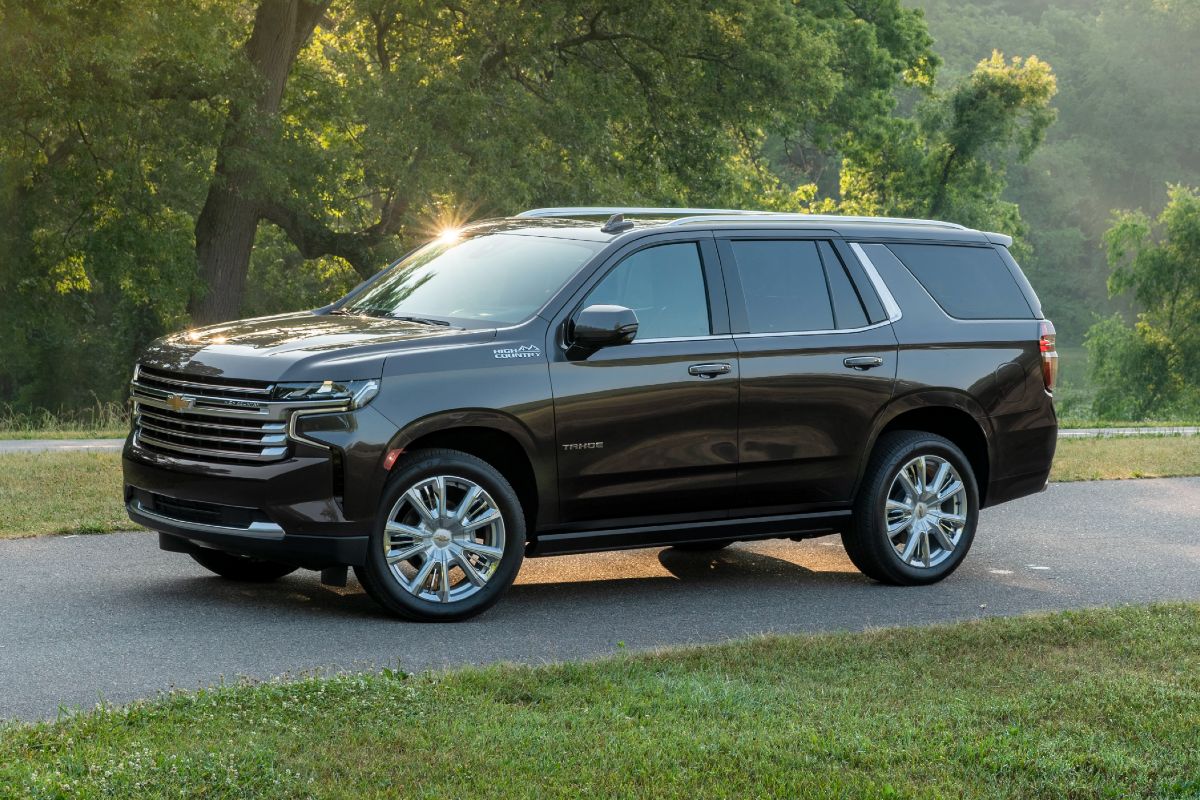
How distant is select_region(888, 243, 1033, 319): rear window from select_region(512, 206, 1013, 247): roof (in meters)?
0.10

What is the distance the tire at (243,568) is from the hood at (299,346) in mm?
1190

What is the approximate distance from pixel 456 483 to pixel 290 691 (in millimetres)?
2042

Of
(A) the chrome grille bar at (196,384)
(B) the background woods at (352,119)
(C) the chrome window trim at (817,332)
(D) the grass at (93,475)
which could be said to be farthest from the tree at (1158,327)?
(A) the chrome grille bar at (196,384)

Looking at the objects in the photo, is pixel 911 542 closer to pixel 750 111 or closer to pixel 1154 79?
pixel 750 111

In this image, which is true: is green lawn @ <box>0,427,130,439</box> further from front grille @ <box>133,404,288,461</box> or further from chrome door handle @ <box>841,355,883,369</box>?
chrome door handle @ <box>841,355,883,369</box>

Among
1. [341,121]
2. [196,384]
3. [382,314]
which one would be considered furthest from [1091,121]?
[196,384]

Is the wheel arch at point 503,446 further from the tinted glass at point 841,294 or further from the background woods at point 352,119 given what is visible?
the background woods at point 352,119

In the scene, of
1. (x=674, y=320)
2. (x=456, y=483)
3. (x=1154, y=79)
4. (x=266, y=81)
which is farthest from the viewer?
(x=1154, y=79)

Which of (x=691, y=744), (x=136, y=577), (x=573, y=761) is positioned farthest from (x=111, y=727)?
(x=136, y=577)

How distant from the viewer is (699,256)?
866cm

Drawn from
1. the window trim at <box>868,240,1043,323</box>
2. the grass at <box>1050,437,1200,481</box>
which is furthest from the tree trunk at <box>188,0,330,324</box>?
the window trim at <box>868,240,1043,323</box>

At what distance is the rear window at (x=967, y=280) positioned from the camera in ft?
31.3

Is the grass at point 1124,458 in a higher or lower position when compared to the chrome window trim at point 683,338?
lower

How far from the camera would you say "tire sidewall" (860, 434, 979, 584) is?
9141 millimetres
